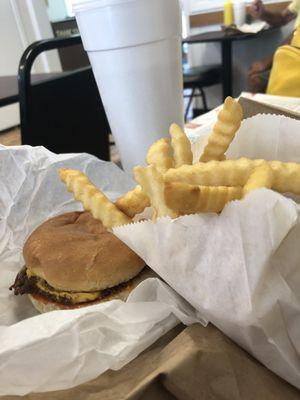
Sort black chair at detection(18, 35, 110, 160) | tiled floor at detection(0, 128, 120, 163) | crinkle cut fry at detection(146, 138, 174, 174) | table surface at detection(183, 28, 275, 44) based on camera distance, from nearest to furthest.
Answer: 1. crinkle cut fry at detection(146, 138, 174, 174)
2. black chair at detection(18, 35, 110, 160)
3. table surface at detection(183, 28, 275, 44)
4. tiled floor at detection(0, 128, 120, 163)

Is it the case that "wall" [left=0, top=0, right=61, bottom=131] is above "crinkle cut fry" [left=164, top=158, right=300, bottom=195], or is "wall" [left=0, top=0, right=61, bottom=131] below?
below

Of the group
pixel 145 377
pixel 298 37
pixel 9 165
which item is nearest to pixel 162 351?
pixel 145 377

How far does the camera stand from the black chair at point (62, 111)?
1027 mm

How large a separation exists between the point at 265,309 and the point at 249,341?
0.14ft

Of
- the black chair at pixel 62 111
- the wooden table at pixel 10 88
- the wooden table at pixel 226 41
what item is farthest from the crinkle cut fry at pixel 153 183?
the wooden table at pixel 226 41

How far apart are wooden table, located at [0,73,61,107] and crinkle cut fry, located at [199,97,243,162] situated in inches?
36.5

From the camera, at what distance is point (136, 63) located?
29.6 inches

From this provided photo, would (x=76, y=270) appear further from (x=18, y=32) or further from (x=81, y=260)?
(x=18, y=32)

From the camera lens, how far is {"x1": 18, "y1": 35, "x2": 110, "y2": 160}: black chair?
1.03 m

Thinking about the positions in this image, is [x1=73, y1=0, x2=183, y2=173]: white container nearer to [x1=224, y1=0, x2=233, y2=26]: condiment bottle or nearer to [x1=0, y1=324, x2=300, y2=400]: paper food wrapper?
[x1=0, y1=324, x2=300, y2=400]: paper food wrapper

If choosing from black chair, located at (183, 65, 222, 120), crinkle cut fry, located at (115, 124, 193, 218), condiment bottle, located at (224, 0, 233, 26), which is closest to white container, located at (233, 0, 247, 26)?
condiment bottle, located at (224, 0, 233, 26)

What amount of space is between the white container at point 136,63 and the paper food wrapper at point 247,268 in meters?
0.42

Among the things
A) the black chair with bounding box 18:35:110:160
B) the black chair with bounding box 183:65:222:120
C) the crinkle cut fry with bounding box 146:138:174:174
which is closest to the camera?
the crinkle cut fry with bounding box 146:138:174:174

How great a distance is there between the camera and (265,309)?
0.38 metres
